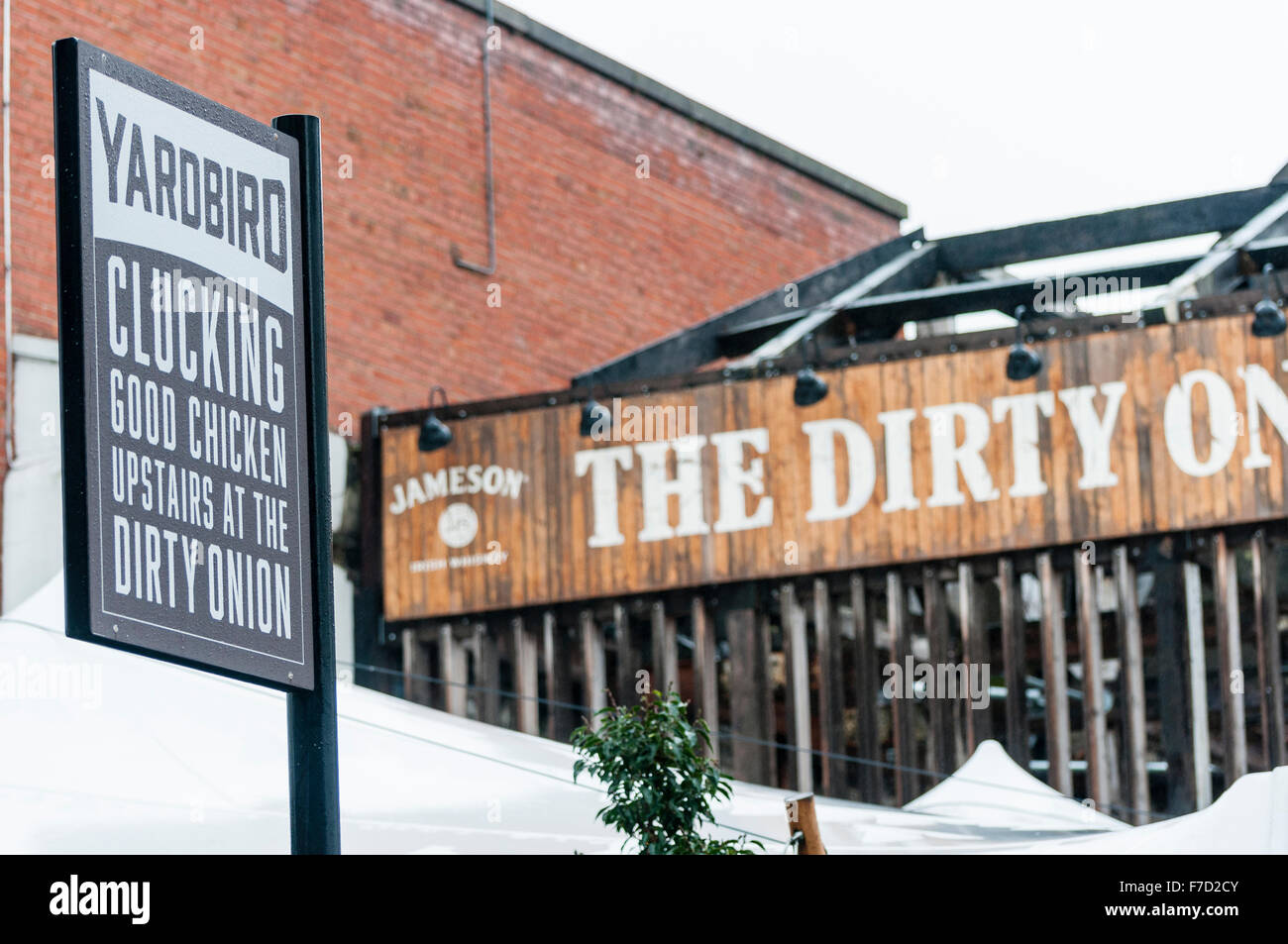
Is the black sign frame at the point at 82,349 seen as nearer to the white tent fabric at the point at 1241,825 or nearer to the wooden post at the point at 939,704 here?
the white tent fabric at the point at 1241,825

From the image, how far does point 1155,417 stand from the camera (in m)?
13.5

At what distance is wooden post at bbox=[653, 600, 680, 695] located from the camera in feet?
47.5

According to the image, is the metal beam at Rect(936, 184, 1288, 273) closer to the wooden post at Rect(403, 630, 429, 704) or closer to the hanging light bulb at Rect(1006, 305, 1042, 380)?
the hanging light bulb at Rect(1006, 305, 1042, 380)

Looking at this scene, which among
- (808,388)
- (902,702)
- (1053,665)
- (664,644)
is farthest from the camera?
(664,644)

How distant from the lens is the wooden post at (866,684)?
1384 cm

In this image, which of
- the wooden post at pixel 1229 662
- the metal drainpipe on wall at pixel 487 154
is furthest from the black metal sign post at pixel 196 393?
the metal drainpipe on wall at pixel 487 154

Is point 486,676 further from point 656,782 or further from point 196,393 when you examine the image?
point 196,393

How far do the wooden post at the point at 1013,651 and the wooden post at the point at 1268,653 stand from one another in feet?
4.91

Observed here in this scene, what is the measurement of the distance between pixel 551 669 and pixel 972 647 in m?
3.02

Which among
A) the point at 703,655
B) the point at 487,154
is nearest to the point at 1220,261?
the point at 703,655

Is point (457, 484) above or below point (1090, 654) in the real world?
above

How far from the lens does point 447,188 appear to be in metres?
17.6
